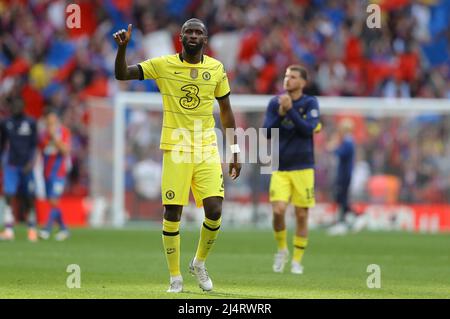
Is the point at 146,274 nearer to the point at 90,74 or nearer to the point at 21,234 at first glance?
the point at 21,234

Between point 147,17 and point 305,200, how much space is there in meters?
16.0

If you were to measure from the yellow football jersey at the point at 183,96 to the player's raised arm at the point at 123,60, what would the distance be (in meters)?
0.22

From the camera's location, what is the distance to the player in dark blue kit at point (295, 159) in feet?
46.4

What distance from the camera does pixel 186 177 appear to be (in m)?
11.0

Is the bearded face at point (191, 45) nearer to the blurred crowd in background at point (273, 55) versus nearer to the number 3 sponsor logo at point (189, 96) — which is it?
the number 3 sponsor logo at point (189, 96)

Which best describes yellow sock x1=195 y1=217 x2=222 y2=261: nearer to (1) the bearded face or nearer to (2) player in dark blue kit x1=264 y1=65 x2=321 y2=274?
(1) the bearded face

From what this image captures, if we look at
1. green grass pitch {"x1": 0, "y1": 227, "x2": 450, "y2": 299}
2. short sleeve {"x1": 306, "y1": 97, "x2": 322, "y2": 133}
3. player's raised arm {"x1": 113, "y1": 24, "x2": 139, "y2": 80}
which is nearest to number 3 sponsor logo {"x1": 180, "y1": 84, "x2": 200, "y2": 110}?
player's raised arm {"x1": 113, "y1": 24, "x2": 139, "y2": 80}

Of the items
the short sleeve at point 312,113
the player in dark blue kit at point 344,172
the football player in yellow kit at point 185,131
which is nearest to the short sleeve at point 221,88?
the football player in yellow kit at point 185,131

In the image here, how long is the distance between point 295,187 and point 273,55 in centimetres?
1452

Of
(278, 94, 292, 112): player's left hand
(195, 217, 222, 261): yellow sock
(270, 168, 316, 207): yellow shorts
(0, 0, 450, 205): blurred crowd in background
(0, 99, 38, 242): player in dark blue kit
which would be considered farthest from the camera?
(0, 0, 450, 205): blurred crowd in background

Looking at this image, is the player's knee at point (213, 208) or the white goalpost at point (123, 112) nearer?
the player's knee at point (213, 208)

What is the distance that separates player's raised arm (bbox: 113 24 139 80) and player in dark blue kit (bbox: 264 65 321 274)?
12.1 ft

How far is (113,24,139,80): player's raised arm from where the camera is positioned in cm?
1020
